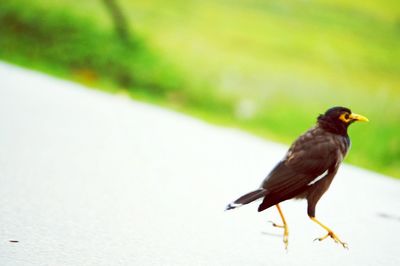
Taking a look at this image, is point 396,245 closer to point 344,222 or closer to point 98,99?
point 344,222

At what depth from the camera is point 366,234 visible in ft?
11.9

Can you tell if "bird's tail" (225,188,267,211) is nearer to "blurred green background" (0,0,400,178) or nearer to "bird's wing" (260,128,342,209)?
"bird's wing" (260,128,342,209)

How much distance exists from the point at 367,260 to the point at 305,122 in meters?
5.04

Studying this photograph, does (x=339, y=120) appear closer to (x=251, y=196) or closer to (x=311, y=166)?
(x=311, y=166)

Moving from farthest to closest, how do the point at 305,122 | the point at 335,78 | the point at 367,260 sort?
the point at 335,78 → the point at 305,122 → the point at 367,260

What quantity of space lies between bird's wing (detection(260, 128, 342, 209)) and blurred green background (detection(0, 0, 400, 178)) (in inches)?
189

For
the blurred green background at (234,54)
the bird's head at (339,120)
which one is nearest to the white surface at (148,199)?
the bird's head at (339,120)

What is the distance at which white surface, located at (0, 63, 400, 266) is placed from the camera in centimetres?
284

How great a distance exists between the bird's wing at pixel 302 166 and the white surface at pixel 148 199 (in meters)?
0.39

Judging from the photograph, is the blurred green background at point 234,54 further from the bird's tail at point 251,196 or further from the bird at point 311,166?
the bird's tail at point 251,196

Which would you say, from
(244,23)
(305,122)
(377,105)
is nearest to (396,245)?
(305,122)

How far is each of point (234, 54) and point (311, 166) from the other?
22.6ft

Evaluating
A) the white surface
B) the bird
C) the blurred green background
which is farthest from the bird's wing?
the blurred green background

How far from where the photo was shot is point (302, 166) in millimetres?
2756
